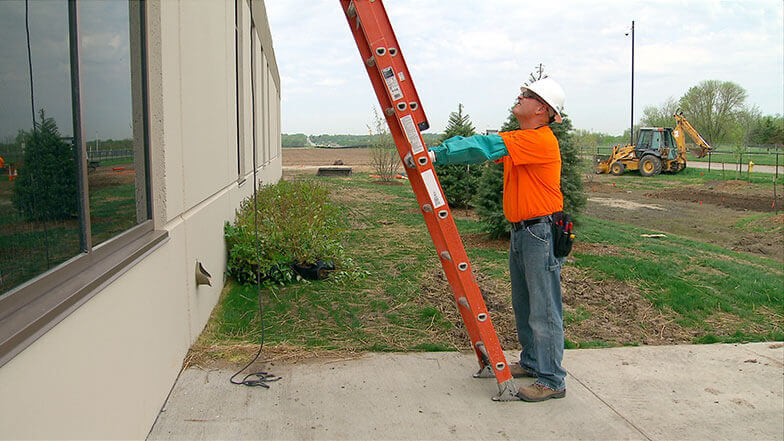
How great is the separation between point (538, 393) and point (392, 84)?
2.30m

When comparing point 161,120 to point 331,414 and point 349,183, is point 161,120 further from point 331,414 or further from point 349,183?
point 349,183

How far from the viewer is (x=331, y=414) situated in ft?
12.4

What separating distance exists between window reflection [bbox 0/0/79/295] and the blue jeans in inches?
108

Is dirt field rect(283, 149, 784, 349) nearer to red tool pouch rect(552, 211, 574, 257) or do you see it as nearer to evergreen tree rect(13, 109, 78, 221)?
red tool pouch rect(552, 211, 574, 257)

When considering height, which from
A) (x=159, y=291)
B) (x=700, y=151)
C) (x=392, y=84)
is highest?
(x=700, y=151)

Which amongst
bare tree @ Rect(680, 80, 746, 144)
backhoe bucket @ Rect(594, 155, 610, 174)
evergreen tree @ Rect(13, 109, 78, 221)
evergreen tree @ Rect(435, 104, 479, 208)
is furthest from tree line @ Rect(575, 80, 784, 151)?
evergreen tree @ Rect(13, 109, 78, 221)

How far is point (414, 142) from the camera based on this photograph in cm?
381

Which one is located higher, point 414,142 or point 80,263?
point 414,142

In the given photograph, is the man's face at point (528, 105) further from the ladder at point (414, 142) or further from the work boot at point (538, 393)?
the work boot at point (538, 393)

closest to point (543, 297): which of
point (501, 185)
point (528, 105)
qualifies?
point (528, 105)

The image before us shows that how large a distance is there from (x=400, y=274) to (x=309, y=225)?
130cm

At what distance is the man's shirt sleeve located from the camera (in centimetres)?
381

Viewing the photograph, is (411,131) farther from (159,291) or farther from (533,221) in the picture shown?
(159,291)

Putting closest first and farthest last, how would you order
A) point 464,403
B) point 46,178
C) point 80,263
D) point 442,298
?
1. point 46,178
2. point 80,263
3. point 464,403
4. point 442,298
